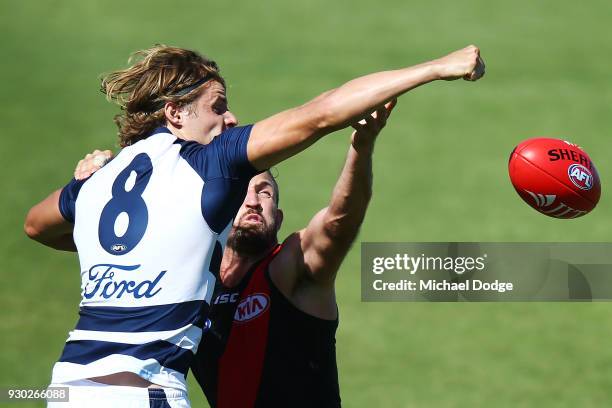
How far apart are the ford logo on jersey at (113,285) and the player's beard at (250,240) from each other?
1.22 m

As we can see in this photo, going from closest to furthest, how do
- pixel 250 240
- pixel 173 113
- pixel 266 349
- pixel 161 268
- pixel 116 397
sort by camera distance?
pixel 116 397
pixel 161 268
pixel 173 113
pixel 266 349
pixel 250 240

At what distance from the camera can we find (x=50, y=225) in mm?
5027

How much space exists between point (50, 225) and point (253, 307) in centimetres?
114

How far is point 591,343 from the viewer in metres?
9.40

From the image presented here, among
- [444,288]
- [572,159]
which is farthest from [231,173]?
[444,288]

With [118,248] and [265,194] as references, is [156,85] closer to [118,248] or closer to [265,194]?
[118,248]

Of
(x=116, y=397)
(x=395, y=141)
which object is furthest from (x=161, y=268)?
(x=395, y=141)

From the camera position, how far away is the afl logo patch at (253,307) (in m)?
5.26

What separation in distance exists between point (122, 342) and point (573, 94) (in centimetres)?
996

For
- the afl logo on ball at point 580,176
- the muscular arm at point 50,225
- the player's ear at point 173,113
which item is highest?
the afl logo on ball at point 580,176

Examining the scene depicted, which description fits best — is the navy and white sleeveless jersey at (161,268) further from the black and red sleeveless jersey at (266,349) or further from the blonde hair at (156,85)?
the black and red sleeveless jersey at (266,349)

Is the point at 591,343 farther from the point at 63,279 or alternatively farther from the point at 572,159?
the point at 63,279

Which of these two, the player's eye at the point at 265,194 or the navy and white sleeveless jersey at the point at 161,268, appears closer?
the navy and white sleeveless jersey at the point at 161,268

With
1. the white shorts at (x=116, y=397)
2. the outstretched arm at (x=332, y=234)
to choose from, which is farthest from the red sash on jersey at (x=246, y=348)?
the white shorts at (x=116, y=397)
